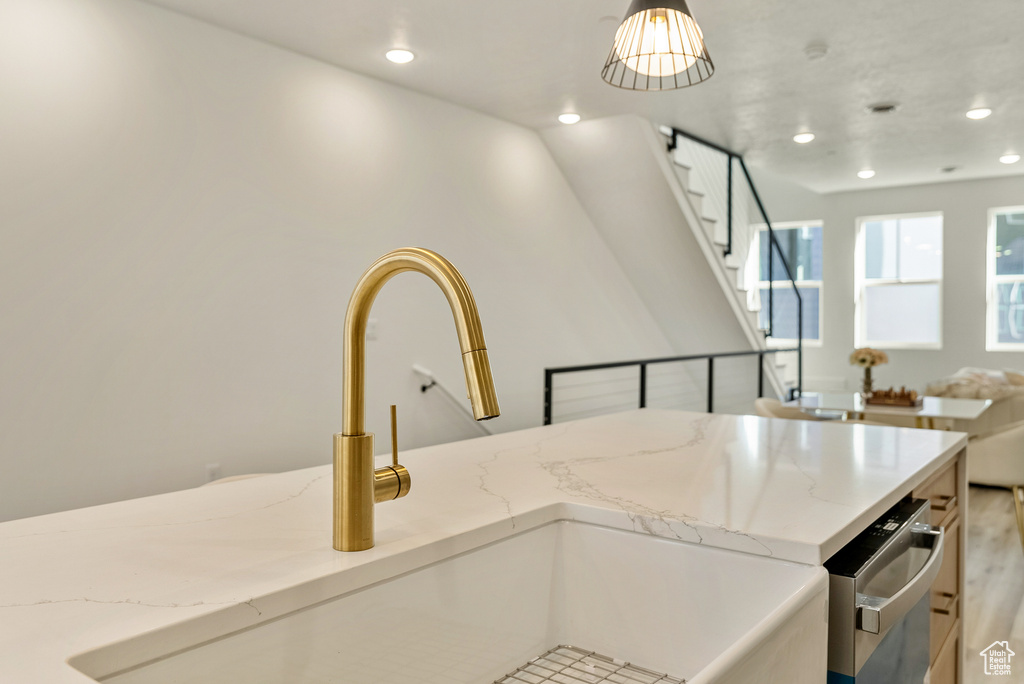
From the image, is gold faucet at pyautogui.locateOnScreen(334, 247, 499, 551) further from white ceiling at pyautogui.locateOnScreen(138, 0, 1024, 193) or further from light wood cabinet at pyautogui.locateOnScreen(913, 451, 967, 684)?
white ceiling at pyautogui.locateOnScreen(138, 0, 1024, 193)

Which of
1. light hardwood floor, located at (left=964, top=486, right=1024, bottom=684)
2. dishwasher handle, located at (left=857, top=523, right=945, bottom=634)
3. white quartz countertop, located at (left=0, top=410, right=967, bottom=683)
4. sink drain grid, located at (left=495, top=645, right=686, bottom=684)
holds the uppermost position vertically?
white quartz countertop, located at (left=0, top=410, right=967, bottom=683)

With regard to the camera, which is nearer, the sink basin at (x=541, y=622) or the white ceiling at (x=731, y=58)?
the sink basin at (x=541, y=622)

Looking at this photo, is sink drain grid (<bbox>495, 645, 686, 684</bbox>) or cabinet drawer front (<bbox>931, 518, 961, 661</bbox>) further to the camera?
cabinet drawer front (<bbox>931, 518, 961, 661</bbox>)

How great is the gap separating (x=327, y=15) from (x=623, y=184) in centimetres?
273

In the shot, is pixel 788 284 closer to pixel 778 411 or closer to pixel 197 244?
pixel 778 411

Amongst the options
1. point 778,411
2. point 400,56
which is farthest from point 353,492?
point 778,411

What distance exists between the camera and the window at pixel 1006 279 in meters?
7.37

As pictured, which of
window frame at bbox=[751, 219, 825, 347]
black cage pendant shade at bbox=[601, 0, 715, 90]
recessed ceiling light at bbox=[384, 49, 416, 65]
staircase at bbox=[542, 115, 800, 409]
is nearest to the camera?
black cage pendant shade at bbox=[601, 0, 715, 90]

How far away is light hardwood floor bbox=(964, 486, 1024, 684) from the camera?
8.58 ft

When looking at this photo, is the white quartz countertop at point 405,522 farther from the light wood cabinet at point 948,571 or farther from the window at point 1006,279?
Result: the window at point 1006,279

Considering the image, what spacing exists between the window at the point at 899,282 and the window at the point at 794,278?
1.47ft

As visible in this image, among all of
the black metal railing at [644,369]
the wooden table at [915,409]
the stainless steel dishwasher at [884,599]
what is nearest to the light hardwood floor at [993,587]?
the wooden table at [915,409]

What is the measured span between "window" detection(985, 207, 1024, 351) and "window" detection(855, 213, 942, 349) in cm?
46

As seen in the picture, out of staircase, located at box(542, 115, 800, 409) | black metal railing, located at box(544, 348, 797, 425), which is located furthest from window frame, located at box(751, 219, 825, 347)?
black metal railing, located at box(544, 348, 797, 425)
